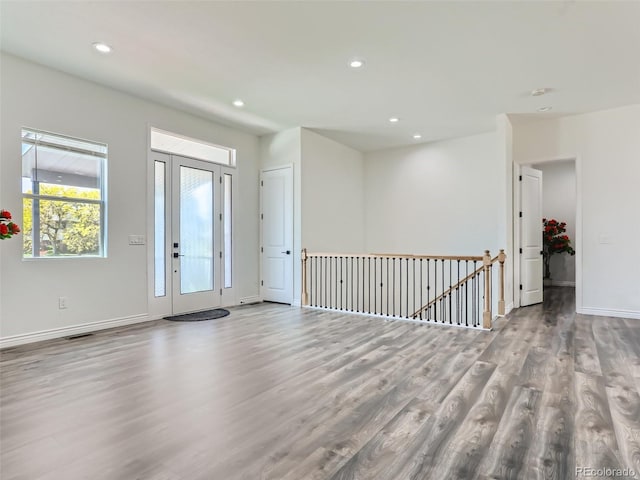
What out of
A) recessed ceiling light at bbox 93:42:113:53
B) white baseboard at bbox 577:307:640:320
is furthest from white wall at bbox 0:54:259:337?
white baseboard at bbox 577:307:640:320

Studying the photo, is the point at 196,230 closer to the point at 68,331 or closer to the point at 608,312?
the point at 68,331

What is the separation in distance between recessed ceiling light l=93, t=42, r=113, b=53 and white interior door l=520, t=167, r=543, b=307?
6.01 metres

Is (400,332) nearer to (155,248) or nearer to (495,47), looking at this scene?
(495,47)

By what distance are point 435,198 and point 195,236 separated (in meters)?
4.51

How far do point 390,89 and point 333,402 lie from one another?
372 centimetres

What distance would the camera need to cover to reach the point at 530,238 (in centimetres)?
609

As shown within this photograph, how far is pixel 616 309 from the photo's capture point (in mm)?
5176

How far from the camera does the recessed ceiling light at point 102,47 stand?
346cm

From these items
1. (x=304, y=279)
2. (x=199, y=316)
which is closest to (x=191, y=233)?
(x=199, y=316)

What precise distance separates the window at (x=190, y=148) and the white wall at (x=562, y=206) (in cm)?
739

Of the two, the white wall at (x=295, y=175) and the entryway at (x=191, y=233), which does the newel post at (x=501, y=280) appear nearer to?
the white wall at (x=295, y=175)

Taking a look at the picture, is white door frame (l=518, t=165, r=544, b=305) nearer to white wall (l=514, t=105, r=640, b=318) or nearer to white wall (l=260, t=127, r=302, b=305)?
white wall (l=514, t=105, r=640, b=318)

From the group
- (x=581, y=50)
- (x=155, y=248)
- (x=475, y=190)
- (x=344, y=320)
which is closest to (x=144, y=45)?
(x=155, y=248)

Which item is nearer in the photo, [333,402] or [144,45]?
[333,402]
